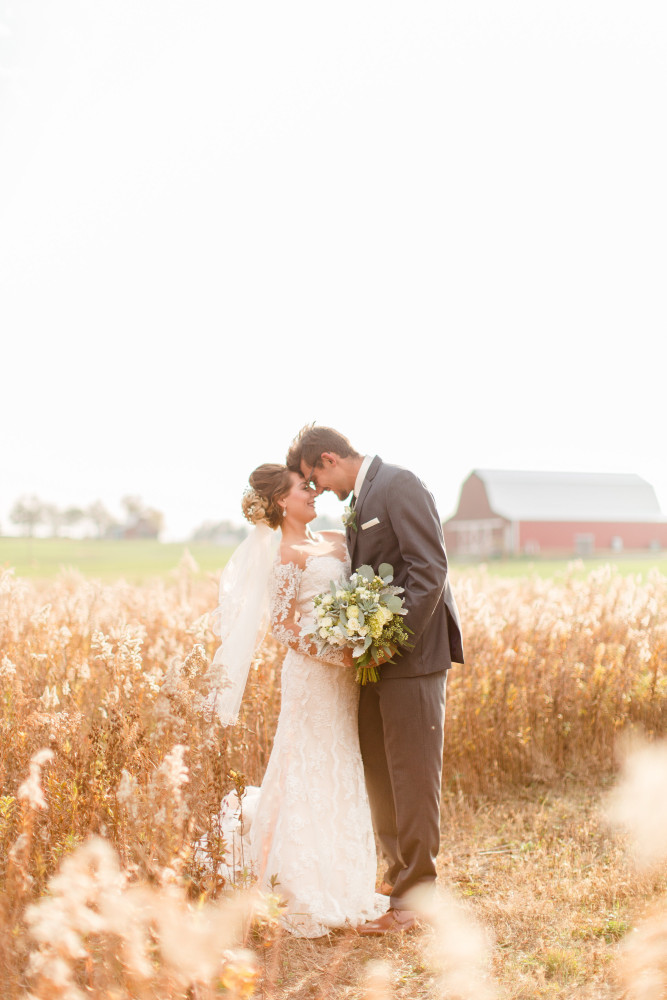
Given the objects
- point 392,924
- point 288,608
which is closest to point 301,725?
point 288,608

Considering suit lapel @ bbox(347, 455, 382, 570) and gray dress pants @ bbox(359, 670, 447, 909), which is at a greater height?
suit lapel @ bbox(347, 455, 382, 570)

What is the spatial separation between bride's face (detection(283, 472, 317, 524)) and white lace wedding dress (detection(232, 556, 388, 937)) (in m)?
0.28

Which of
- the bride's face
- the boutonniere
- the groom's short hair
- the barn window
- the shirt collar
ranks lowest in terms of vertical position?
the barn window

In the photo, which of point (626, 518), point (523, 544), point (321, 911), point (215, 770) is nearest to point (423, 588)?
point (215, 770)

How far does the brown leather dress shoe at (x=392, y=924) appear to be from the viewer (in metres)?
4.29

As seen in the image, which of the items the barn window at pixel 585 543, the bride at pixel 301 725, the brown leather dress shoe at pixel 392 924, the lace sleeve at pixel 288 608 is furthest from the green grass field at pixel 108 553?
the brown leather dress shoe at pixel 392 924

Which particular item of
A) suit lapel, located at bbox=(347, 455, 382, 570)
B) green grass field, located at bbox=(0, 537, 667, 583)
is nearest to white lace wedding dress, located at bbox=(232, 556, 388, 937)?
suit lapel, located at bbox=(347, 455, 382, 570)

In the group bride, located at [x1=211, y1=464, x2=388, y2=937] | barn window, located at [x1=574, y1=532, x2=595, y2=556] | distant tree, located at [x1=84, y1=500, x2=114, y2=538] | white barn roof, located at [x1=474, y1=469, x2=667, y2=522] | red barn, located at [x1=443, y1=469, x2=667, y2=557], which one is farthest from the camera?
distant tree, located at [x1=84, y1=500, x2=114, y2=538]

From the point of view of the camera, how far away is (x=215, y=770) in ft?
12.3

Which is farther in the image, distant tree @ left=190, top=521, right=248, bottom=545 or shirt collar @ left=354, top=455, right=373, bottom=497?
distant tree @ left=190, top=521, right=248, bottom=545

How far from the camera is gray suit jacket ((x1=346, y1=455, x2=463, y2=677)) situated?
4305mm

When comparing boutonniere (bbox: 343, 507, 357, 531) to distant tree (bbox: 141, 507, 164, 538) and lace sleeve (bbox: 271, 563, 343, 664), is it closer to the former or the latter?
lace sleeve (bbox: 271, 563, 343, 664)

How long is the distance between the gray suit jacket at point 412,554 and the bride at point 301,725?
0.31 metres

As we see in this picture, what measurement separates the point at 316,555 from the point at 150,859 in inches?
78.1
